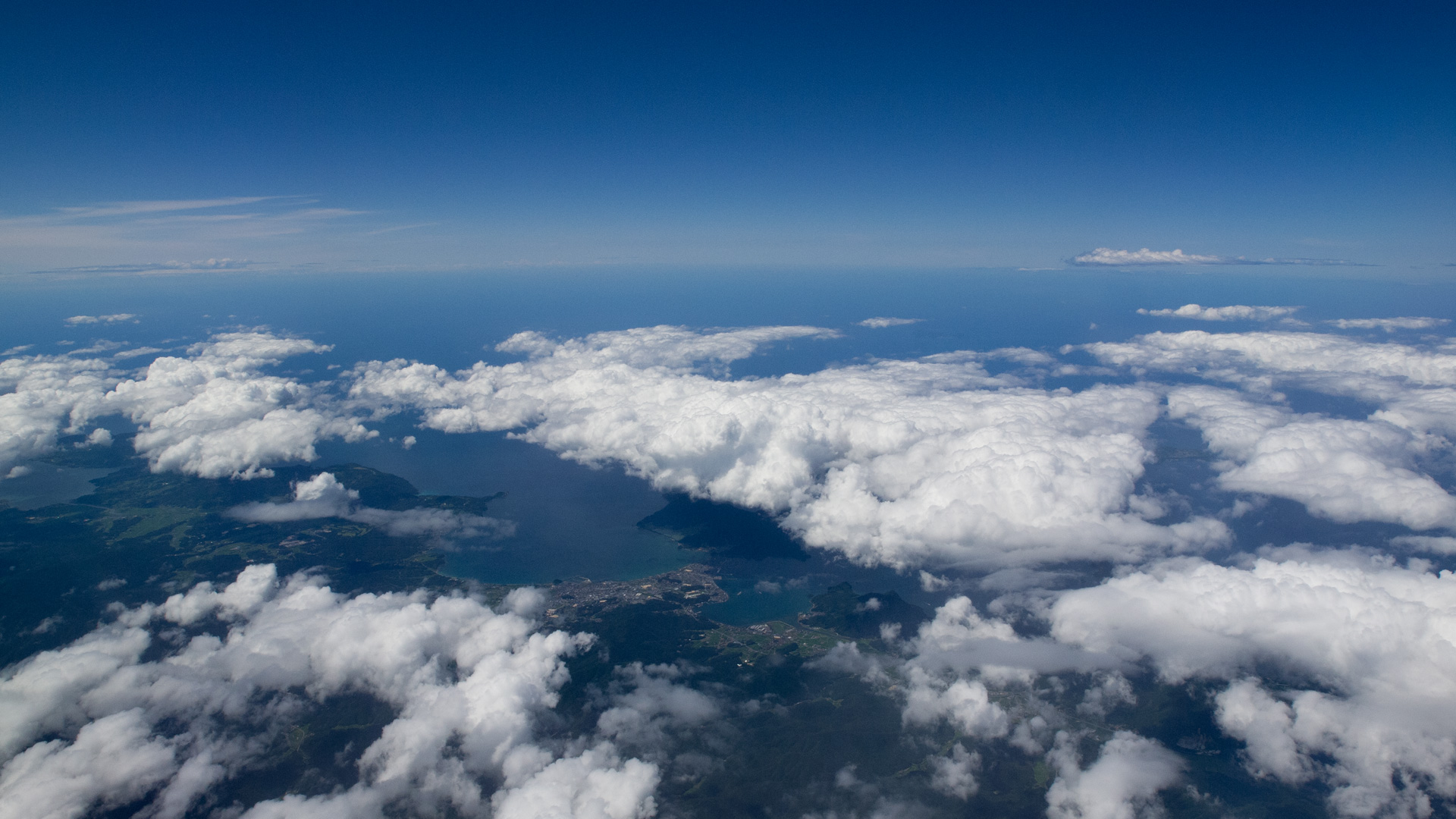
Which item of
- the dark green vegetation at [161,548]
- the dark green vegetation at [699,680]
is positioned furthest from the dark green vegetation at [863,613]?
the dark green vegetation at [161,548]

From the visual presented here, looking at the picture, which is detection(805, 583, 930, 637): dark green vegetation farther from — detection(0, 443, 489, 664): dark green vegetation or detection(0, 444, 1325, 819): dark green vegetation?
detection(0, 443, 489, 664): dark green vegetation

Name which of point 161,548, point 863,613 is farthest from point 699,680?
point 161,548

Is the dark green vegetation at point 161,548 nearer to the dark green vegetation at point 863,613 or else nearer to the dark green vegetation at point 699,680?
the dark green vegetation at point 699,680

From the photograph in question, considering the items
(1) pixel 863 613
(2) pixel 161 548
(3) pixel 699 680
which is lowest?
(3) pixel 699 680

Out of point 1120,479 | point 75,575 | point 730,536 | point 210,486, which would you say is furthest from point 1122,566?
point 210,486

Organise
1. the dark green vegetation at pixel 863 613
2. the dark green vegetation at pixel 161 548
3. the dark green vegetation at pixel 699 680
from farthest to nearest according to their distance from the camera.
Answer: the dark green vegetation at pixel 863 613 < the dark green vegetation at pixel 161 548 < the dark green vegetation at pixel 699 680

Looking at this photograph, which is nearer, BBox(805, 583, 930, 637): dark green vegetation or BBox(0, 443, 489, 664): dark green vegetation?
BBox(0, 443, 489, 664): dark green vegetation

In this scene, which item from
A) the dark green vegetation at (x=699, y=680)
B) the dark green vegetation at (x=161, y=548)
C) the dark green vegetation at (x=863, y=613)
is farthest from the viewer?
the dark green vegetation at (x=863, y=613)

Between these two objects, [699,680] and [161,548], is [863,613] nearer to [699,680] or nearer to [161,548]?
[699,680]

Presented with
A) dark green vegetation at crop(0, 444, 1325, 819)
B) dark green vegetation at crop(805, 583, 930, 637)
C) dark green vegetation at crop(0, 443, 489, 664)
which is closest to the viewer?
dark green vegetation at crop(0, 444, 1325, 819)

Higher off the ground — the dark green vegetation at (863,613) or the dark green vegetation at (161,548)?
the dark green vegetation at (161,548)

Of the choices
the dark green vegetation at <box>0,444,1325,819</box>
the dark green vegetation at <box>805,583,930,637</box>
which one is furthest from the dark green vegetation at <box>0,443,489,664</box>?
the dark green vegetation at <box>805,583,930,637</box>
